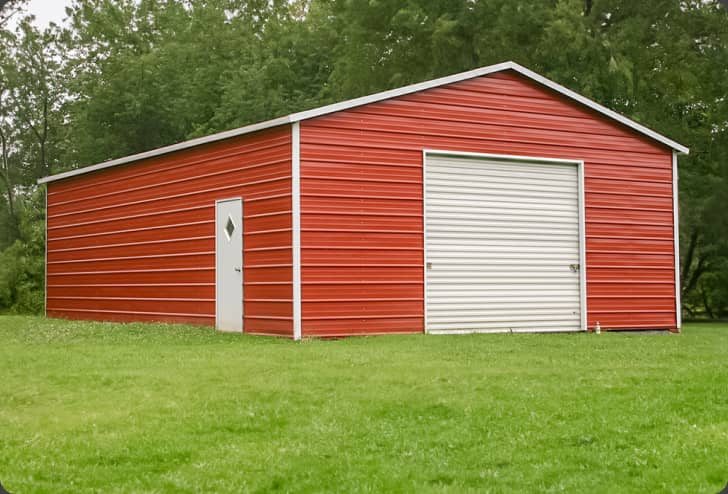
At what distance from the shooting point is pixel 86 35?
46.5m

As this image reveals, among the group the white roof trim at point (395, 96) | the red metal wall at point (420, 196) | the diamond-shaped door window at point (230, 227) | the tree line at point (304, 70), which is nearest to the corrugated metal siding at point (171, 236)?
the white roof trim at point (395, 96)

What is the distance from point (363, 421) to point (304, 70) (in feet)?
118

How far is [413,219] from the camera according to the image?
17234mm

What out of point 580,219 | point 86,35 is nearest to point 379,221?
point 580,219

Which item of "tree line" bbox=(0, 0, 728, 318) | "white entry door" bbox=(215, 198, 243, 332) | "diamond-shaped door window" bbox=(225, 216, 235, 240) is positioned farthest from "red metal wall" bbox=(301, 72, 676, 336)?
"tree line" bbox=(0, 0, 728, 318)

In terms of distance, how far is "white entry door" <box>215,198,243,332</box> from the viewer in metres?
17.5

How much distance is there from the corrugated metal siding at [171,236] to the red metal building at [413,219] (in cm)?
5

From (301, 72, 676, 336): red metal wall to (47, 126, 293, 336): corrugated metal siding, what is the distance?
64 cm

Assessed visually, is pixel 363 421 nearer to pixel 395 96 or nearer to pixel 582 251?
pixel 395 96

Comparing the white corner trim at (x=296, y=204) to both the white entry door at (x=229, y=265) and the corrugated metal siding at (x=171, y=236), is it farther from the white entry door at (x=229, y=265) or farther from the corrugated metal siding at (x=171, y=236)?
the white entry door at (x=229, y=265)

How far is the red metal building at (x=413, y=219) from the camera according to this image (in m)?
16.5

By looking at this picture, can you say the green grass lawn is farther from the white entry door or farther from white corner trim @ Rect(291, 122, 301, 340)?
the white entry door

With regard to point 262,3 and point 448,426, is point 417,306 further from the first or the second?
point 262,3

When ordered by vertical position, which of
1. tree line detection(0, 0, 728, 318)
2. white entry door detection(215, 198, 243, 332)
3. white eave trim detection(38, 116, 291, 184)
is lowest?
white entry door detection(215, 198, 243, 332)
